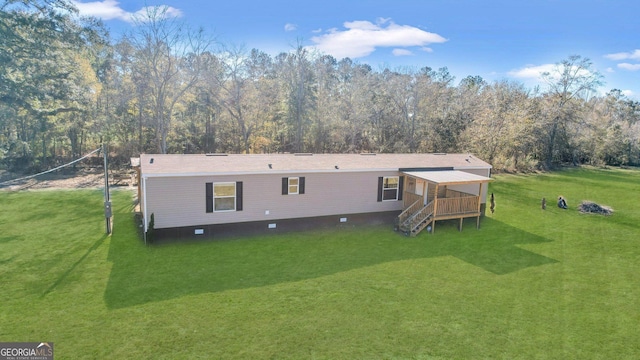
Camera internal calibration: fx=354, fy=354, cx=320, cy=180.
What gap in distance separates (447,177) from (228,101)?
22.9 metres

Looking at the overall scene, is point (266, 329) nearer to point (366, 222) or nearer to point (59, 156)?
point (366, 222)

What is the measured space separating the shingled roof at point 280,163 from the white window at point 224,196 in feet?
1.88

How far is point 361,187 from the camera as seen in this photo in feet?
47.0

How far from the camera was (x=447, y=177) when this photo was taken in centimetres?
1441

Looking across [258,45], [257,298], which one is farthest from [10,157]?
[257,298]

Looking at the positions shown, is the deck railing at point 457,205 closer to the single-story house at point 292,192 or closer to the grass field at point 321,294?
the single-story house at point 292,192

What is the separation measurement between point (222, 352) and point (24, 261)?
7435 mm

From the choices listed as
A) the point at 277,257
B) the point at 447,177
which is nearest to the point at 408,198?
the point at 447,177

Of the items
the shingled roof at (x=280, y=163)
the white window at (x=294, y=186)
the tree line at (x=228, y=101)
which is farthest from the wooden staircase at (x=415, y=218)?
the tree line at (x=228, y=101)

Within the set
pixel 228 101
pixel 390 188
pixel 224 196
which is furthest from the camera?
pixel 228 101

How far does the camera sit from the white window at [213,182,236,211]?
12188 millimetres

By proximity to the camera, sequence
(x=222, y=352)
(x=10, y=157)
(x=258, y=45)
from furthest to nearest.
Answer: (x=258, y=45) < (x=10, y=157) < (x=222, y=352)

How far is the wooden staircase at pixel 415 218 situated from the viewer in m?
13.6

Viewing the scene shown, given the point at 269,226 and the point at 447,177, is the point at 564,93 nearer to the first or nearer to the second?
the point at 447,177
